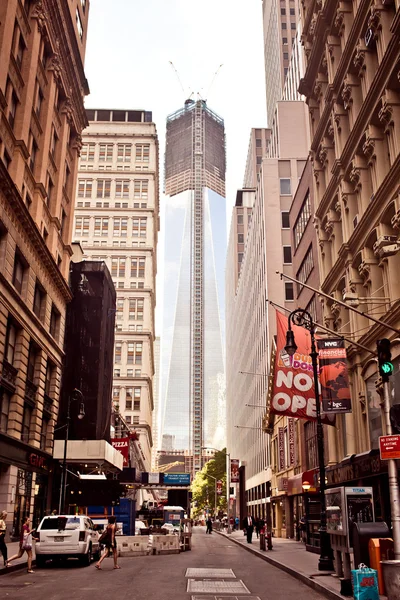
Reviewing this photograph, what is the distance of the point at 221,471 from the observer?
454 ft

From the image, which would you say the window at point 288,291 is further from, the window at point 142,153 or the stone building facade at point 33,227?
the window at point 142,153

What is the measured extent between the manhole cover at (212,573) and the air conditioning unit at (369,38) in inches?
944

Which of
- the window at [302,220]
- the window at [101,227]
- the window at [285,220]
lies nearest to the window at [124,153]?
the window at [101,227]

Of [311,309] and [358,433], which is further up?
[311,309]

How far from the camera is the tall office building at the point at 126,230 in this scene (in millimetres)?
118250

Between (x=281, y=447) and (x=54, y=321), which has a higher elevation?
(x=54, y=321)

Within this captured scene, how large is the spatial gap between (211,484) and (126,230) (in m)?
64.4

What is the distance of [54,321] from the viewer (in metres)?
48.6

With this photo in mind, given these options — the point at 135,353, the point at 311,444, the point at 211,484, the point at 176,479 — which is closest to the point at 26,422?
the point at 311,444

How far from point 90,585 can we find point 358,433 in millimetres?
16656

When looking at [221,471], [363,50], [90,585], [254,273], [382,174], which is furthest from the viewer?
[221,471]

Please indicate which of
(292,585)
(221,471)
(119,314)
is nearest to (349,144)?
(292,585)

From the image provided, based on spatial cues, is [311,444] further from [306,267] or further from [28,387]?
[28,387]

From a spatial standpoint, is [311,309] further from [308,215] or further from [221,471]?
[221,471]
